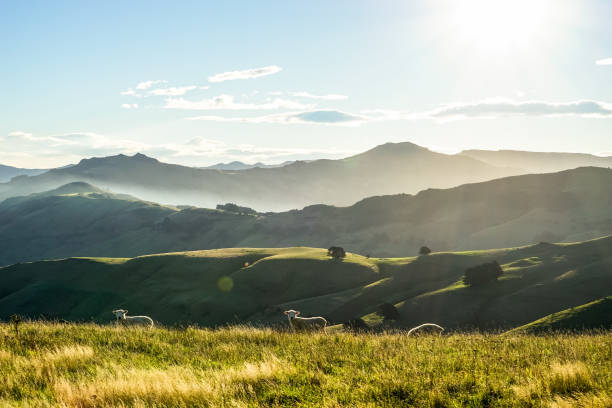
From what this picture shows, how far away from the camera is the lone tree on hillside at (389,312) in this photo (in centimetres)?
7269

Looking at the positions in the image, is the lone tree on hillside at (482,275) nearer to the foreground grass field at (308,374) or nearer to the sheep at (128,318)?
the sheep at (128,318)

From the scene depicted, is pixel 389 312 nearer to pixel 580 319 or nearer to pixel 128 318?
pixel 580 319

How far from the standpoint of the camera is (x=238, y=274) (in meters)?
113

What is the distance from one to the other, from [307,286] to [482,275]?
136 ft

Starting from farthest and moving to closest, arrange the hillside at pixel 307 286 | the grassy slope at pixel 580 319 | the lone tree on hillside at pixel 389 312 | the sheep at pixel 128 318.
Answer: the lone tree on hillside at pixel 389 312 → the hillside at pixel 307 286 → the grassy slope at pixel 580 319 → the sheep at pixel 128 318

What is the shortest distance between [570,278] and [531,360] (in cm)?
7250

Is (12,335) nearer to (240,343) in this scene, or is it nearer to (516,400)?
(240,343)

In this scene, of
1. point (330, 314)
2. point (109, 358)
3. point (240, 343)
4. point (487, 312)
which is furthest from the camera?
point (330, 314)

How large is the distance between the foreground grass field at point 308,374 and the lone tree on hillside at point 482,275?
7156 centimetres

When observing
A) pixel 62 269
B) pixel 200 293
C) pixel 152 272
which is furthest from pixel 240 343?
pixel 62 269

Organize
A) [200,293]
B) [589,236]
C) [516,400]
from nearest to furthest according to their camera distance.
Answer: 1. [516,400]
2. [200,293]
3. [589,236]

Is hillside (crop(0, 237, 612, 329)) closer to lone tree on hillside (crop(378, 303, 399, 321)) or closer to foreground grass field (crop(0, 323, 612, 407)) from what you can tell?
lone tree on hillside (crop(378, 303, 399, 321))

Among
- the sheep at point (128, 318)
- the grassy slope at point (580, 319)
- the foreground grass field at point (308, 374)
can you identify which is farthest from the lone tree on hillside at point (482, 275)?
the foreground grass field at point (308, 374)

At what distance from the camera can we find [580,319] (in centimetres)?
4472
